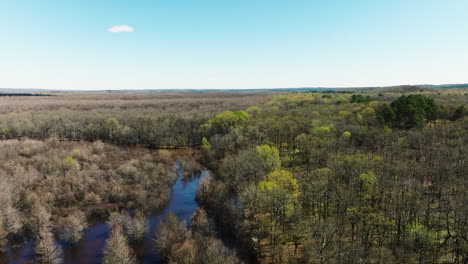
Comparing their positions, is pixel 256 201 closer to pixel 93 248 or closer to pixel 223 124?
pixel 93 248

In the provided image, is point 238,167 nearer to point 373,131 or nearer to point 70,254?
point 70,254

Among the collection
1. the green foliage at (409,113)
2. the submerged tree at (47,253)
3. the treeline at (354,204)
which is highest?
the green foliage at (409,113)

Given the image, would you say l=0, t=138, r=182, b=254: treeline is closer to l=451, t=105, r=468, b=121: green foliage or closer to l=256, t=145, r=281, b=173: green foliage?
l=256, t=145, r=281, b=173: green foliage

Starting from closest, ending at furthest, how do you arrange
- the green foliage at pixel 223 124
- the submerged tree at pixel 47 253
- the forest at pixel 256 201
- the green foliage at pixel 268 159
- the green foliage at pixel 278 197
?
the forest at pixel 256 201 → the submerged tree at pixel 47 253 → the green foliage at pixel 278 197 → the green foliage at pixel 268 159 → the green foliage at pixel 223 124

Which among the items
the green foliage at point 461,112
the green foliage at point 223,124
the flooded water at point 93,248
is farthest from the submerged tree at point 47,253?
the green foliage at point 461,112

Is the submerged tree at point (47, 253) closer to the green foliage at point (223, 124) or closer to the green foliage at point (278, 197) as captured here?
the green foliage at point (278, 197)

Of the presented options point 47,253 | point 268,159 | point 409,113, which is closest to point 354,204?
point 268,159

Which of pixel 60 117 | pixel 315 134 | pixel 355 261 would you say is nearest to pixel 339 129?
pixel 315 134

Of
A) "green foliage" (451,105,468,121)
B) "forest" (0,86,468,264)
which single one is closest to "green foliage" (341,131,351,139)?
"forest" (0,86,468,264)
